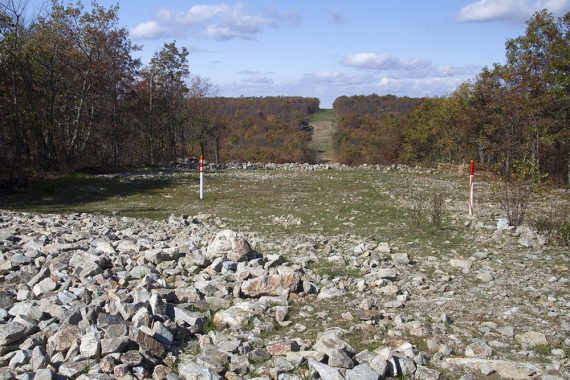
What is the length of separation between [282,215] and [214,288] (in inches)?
243

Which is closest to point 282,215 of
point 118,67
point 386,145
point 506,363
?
point 506,363

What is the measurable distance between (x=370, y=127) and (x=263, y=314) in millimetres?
58336

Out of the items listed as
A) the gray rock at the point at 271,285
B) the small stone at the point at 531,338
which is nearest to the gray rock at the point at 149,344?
the gray rock at the point at 271,285

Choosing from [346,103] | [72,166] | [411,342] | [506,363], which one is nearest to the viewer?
[506,363]

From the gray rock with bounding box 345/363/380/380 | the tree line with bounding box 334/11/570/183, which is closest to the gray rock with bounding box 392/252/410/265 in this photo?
the gray rock with bounding box 345/363/380/380

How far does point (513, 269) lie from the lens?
7.50 m

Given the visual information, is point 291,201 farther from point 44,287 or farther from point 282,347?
point 282,347

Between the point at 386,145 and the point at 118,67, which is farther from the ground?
the point at 118,67

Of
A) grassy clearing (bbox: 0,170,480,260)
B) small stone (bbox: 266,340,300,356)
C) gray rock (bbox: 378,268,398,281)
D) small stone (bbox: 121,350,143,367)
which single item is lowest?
small stone (bbox: 266,340,300,356)

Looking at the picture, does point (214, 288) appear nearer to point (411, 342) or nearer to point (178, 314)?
point (178, 314)

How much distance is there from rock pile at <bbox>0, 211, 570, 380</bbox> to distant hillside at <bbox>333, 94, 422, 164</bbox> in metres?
36.4

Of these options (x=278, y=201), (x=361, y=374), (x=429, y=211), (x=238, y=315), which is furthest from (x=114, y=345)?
(x=278, y=201)

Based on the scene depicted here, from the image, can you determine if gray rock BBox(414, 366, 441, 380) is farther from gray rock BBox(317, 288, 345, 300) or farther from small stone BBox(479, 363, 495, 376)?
gray rock BBox(317, 288, 345, 300)

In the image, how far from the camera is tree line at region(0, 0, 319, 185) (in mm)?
21750
